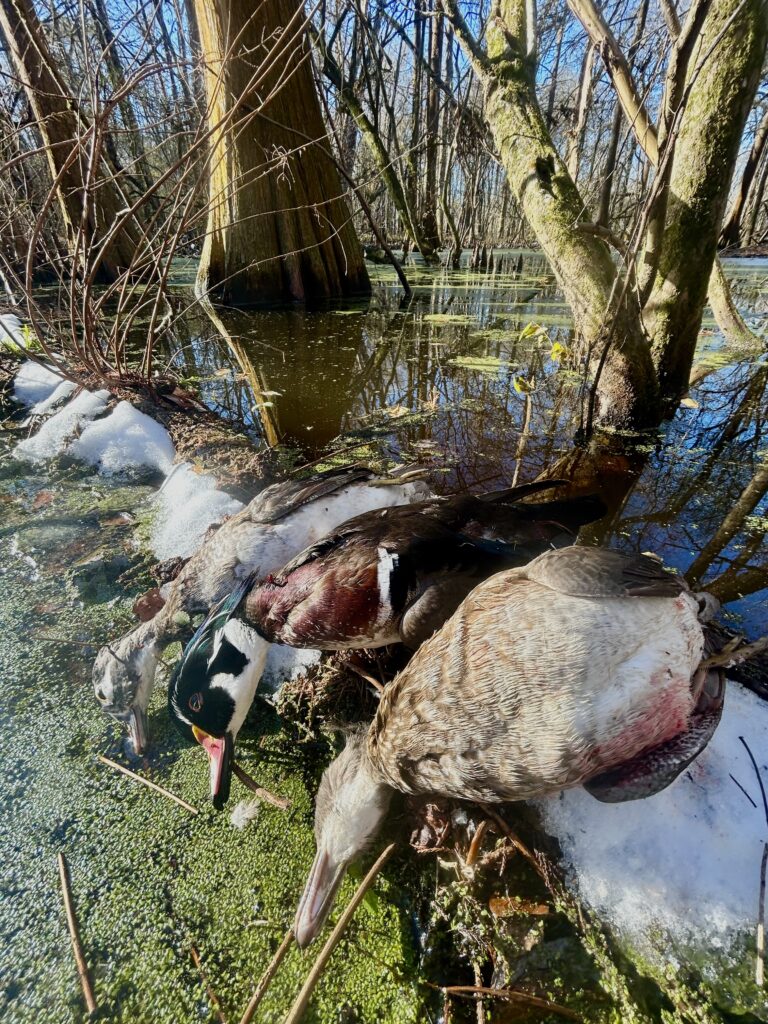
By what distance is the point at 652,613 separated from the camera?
135 cm

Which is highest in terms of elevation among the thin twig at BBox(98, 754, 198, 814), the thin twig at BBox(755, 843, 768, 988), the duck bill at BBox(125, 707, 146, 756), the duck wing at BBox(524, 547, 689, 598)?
the duck wing at BBox(524, 547, 689, 598)

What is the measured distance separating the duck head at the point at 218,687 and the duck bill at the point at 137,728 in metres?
0.18

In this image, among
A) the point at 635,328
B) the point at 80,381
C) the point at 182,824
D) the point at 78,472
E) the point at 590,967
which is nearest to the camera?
the point at 590,967

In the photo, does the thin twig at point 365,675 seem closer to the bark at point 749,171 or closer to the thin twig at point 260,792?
the thin twig at point 260,792

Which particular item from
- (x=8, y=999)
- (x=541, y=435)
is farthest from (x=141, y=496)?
(x=541, y=435)

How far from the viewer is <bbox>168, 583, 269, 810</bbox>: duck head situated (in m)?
1.66

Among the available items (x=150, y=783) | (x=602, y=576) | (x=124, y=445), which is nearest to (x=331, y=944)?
(x=150, y=783)

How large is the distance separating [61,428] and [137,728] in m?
3.05

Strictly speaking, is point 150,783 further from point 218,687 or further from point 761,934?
point 761,934

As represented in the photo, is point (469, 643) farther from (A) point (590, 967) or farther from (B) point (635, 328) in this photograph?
(B) point (635, 328)

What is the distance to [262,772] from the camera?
1.72 metres

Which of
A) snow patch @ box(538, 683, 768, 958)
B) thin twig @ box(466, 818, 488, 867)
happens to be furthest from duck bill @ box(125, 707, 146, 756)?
snow patch @ box(538, 683, 768, 958)

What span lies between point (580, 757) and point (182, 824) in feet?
4.02

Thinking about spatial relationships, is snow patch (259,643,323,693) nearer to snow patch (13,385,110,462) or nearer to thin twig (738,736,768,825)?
thin twig (738,736,768,825)
